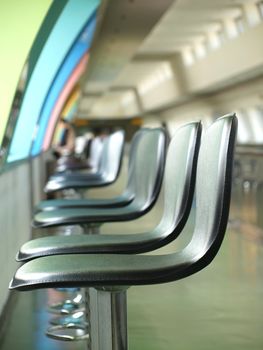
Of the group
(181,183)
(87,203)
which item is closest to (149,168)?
(87,203)

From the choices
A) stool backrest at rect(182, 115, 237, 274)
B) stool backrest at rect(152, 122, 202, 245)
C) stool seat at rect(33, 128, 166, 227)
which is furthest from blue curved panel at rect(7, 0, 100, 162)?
stool backrest at rect(182, 115, 237, 274)

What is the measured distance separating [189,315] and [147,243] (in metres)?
1.97

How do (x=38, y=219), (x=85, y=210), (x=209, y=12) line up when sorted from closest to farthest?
1. (x=38, y=219)
2. (x=85, y=210)
3. (x=209, y=12)

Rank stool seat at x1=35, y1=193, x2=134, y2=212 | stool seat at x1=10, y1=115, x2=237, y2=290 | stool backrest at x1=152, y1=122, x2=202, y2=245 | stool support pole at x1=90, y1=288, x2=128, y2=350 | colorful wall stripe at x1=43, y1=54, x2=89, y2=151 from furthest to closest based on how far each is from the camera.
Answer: colorful wall stripe at x1=43, y1=54, x2=89, y2=151 → stool seat at x1=35, y1=193, x2=134, y2=212 → stool backrest at x1=152, y1=122, x2=202, y2=245 → stool support pole at x1=90, y1=288, x2=128, y2=350 → stool seat at x1=10, y1=115, x2=237, y2=290

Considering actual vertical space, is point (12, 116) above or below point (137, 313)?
above

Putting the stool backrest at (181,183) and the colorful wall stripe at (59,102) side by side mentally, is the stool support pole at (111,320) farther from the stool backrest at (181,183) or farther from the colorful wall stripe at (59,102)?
the colorful wall stripe at (59,102)

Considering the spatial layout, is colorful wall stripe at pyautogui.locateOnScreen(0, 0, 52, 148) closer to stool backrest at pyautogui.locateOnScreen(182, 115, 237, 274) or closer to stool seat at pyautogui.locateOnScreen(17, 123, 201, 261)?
stool seat at pyautogui.locateOnScreen(17, 123, 201, 261)

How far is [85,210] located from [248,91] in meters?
21.2

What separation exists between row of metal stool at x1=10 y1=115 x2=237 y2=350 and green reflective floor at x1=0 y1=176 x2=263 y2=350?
2.52 ft

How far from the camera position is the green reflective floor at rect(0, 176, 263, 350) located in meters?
4.52

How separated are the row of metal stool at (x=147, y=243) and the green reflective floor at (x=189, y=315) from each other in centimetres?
77

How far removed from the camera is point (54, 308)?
5.45 metres

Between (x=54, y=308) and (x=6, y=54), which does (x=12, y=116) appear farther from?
(x=54, y=308)

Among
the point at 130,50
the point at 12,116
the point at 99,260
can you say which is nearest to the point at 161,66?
the point at 130,50
